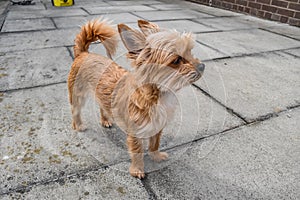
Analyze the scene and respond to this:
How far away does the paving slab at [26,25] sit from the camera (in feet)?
20.4

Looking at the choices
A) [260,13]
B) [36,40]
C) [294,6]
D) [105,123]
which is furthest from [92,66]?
[260,13]

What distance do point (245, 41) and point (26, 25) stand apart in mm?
5562

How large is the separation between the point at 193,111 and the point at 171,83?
1424 mm

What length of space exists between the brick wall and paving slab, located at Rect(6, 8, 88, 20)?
5.10 m

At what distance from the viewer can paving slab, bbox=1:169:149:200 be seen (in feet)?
6.49

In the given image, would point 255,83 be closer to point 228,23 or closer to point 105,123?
point 105,123

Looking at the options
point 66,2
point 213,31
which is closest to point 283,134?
point 213,31

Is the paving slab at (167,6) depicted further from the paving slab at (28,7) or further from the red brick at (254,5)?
the paving slab at (28,7)

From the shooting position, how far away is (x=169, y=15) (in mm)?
7953

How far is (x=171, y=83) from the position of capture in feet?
5.69

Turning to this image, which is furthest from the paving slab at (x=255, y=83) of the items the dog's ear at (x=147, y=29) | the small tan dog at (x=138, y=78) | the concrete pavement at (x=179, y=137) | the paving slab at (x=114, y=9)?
the paving slab at (x=114, y=9)

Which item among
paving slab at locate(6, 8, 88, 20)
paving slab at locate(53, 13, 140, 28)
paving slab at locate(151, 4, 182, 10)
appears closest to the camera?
paving slab at locate(53, 13, 140, 28)

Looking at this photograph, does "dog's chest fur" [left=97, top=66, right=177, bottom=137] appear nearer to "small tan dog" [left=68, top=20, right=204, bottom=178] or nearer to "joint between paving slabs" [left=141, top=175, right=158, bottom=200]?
"small tan dog" [left=68, top=20, right=204, bottom=178]

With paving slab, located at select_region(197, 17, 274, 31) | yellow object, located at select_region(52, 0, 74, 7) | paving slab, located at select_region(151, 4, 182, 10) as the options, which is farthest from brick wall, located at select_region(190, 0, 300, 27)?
yellow object, located at select_region(52, 0, 74, 7)
